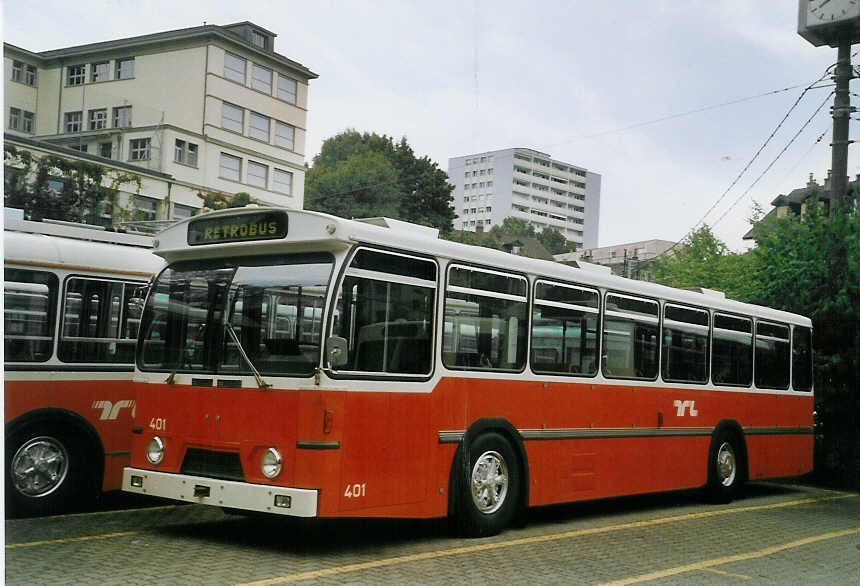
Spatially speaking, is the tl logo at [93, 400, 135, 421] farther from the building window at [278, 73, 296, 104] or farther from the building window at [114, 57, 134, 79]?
the building window at [278, 73, 296, 104]

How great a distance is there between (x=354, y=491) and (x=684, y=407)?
21.2 feet

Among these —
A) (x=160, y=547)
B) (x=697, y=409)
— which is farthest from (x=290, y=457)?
(x=697, y=409)

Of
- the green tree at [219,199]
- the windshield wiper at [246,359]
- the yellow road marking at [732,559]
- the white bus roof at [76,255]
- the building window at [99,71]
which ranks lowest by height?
the yellow road marking at [732,559]

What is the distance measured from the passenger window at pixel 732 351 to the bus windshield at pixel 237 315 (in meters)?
7.61

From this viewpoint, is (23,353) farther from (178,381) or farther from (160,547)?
(160,547)

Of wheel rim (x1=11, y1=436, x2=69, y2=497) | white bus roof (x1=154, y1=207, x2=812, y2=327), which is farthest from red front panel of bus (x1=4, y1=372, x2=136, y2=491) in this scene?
white bus roof (x1=154, y1=207, x2=812, y2=327)

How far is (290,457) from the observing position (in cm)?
816

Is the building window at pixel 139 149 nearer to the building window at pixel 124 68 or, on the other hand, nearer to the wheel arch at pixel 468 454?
the building window at pixel 124 68

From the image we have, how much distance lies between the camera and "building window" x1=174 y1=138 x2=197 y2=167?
4528cm

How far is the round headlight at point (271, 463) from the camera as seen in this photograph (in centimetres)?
819

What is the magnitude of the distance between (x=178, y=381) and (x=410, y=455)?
83.5 inches

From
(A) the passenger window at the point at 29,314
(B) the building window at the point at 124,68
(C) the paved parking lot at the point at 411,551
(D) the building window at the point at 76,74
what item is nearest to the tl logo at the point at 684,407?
(C) the paved parking lot at the point at 411,551

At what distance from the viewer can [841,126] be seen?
20328mm

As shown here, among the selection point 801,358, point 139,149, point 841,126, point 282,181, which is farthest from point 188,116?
point 801,358
